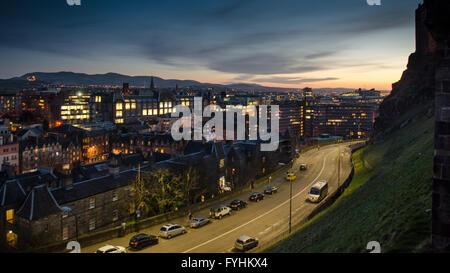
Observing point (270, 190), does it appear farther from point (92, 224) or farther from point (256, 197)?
point (92, 224)

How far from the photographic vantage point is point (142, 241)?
31.8 m

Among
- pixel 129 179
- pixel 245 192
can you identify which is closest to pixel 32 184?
pixel 129 179

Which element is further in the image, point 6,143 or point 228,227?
point 6,143

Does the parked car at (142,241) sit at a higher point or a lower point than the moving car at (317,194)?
lower

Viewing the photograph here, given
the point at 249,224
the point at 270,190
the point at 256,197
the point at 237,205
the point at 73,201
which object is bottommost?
the point at 249,224

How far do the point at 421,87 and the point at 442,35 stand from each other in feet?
245

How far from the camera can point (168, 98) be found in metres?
188

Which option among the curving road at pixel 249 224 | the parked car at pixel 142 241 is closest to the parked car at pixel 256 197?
the curving road at pixel 249 224

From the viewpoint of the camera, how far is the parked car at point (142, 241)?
3145 cm

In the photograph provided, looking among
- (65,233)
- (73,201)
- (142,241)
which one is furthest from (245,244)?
(73,201)

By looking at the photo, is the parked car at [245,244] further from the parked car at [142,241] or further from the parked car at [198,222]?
the parked car at [142,241]

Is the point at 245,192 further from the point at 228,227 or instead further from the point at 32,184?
the point at 32,184

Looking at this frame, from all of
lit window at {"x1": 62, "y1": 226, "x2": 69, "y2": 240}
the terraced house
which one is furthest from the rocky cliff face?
lit window at {"x1": 62, "y1": 226, "x2": 69, "y2": 240}

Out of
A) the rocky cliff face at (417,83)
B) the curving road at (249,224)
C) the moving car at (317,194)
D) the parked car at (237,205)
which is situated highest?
the rocky cliff face at (417,83)
